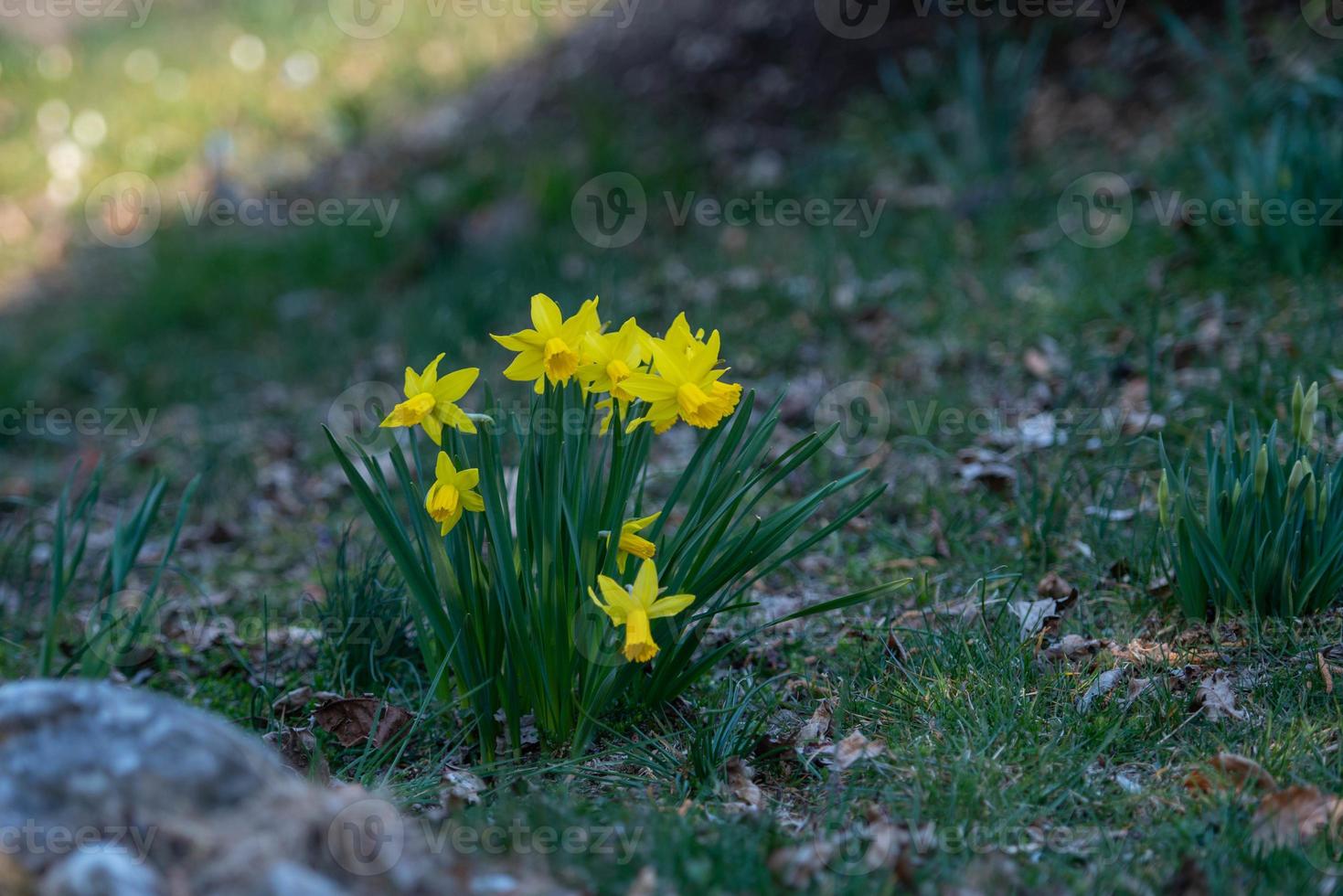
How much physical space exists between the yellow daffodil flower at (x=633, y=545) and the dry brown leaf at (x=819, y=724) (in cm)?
46

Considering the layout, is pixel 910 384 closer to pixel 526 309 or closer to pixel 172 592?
pixel 526 309

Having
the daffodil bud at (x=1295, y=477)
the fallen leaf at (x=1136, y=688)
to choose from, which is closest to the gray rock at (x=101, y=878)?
the fallen leaf at (x=1136, y=688)

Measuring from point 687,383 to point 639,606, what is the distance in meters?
0.38

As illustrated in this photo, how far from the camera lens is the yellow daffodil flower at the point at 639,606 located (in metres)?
1.81

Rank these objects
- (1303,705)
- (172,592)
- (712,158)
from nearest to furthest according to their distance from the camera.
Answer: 1. (1303,705)
2. (172,592)
3. (712,158)

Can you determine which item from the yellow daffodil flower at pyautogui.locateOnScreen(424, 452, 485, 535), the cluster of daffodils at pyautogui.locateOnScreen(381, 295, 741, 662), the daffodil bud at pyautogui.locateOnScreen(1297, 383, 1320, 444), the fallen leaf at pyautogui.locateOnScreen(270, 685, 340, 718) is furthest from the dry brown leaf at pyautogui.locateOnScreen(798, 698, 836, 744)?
the daffodil bud at pyautogui.locateOnScreen(1297, 383, 1320, 444)

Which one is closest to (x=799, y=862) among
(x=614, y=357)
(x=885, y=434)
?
(x=614, y=357)

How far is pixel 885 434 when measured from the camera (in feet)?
11.9

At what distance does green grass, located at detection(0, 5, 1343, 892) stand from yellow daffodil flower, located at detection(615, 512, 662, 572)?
0.34m

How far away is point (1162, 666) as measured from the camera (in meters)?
2.13

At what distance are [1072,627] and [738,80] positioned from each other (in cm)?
479

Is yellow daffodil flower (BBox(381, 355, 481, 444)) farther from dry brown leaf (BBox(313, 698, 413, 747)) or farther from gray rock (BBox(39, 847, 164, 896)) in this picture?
gray rock (BBox(39, 847, 164, 896))

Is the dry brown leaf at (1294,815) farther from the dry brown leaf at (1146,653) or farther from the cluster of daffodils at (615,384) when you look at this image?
the cluster of daffodils at (615,384)

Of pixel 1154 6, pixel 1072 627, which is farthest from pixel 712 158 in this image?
pixel 1072 627
